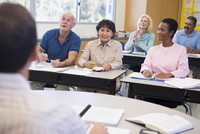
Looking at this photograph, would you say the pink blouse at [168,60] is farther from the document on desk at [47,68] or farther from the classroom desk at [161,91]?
the document on desk at [47,68]

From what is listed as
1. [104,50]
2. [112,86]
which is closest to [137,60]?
[104,50]

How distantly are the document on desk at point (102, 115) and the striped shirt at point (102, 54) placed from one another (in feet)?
Result: 5.11

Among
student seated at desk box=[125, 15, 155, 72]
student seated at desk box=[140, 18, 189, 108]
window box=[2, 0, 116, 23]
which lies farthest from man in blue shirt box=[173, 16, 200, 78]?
window box=[2, 0, 116, 23]

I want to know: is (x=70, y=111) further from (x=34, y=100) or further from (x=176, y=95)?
(x=176, y=95)

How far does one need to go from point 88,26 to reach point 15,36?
5675 mm

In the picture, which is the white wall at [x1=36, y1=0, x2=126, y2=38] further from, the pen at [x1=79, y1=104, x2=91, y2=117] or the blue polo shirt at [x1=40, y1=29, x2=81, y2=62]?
the pen at [x1=79, y1=104, x2=91, y2=117]

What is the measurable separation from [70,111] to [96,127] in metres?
0.46

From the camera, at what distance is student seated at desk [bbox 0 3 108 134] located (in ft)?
1.85

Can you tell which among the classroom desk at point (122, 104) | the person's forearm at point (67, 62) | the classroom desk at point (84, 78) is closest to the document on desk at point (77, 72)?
the classroom desk at point (84, 78)

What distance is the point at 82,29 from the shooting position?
19.9 feet

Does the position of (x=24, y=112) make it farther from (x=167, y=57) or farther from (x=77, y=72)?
(x=167, y=57)

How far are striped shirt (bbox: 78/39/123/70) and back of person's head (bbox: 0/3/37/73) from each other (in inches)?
94.8

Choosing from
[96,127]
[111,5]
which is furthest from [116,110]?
[111,5]

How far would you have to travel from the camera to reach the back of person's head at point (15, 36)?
0.57 meters
